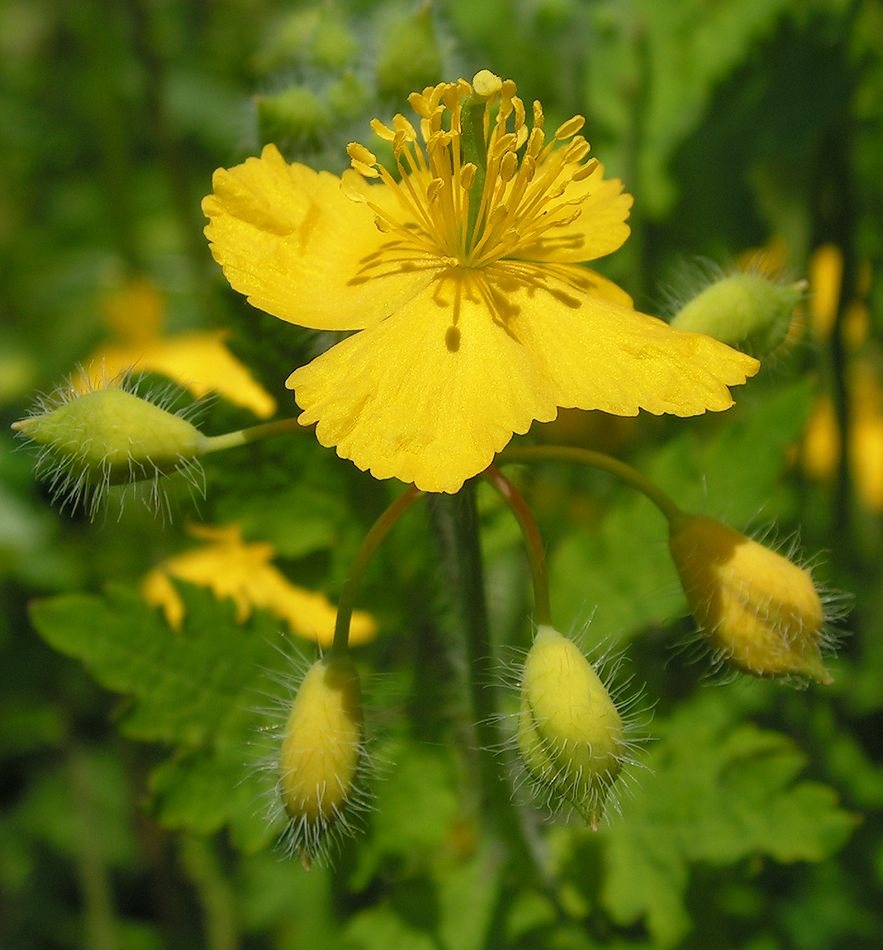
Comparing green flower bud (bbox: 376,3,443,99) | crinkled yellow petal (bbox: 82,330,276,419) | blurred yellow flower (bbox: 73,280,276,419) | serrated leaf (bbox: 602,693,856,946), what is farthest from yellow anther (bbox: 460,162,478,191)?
blurred yellow flower (bbox: 73,280,276,419)

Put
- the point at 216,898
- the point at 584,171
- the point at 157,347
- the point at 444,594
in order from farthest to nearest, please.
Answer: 1. the point at 157,347
2. the point at 216,898
3. the point at 444,594
4. the point at 584,171

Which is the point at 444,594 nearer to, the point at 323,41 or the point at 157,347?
the point at 323,41

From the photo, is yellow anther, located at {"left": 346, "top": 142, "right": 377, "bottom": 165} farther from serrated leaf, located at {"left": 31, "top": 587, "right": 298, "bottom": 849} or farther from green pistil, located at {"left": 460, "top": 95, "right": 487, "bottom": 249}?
serrated leaf, located at {"left": 31, "top": 587, "right": 298, "bottom": 849}

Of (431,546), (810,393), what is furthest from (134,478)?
(810,393)

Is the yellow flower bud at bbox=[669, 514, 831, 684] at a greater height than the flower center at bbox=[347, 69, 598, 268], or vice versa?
the flower center at bbox=[347, 69, 598, 268]

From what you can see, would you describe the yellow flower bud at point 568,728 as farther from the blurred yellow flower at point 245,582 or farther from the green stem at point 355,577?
the blurred yellow flower at point 245,582

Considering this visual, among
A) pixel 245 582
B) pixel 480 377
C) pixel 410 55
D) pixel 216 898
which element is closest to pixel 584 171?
pixel 480 377
